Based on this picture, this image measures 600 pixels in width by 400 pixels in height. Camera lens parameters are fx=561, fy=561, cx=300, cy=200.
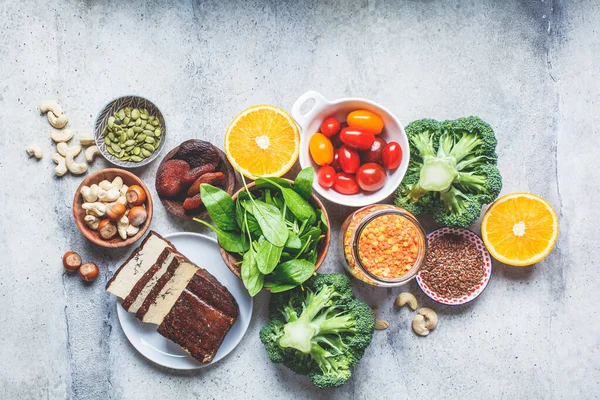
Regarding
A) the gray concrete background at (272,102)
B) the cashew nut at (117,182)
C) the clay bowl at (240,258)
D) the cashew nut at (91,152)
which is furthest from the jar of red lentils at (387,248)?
the cashew nut at (91,152)

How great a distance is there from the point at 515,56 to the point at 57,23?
6.94ft

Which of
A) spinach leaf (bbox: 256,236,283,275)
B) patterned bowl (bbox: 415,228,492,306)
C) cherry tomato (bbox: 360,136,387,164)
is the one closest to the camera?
spinach leaf (bbox: 256,236,283,275)

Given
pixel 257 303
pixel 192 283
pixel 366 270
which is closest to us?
pixel 366 270

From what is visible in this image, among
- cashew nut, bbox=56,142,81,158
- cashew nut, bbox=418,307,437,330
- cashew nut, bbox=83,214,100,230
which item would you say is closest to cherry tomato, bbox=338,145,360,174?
cashew nut, bbox=418,307,437,330

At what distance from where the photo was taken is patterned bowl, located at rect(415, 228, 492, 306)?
8.17ft

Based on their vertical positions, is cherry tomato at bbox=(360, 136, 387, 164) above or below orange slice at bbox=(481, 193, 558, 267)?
above

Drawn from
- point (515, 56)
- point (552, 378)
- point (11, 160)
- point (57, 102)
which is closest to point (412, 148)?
point (515, 56)

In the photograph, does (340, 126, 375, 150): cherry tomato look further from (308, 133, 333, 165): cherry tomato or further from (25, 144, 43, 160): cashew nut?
A: (25, 144, 43, 160): cashew nut

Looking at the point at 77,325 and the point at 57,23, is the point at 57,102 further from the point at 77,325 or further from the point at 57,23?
the point at 77,325

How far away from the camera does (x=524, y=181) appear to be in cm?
262

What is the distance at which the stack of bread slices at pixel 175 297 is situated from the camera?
7.77 ft

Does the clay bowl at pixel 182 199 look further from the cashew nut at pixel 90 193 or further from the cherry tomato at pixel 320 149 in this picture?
the cherry tomato at pixel 320 149

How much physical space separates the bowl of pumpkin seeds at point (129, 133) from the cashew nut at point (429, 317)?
139 cm

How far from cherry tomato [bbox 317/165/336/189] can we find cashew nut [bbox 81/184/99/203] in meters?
0.96
